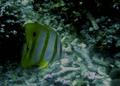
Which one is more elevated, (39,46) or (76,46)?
(39,46)

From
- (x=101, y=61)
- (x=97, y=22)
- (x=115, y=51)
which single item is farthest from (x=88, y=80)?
(x=97, y=22)

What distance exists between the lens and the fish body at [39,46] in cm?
140

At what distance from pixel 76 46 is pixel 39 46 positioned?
374 cm

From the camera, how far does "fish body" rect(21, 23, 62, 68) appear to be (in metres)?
1.40

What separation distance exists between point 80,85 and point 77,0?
1733 mm

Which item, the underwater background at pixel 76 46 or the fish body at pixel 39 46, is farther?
the underwater background at pixel 76 46

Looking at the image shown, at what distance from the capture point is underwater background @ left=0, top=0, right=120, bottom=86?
468 centimetres

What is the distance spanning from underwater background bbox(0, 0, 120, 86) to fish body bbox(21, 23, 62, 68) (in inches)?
123

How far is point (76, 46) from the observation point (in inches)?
202

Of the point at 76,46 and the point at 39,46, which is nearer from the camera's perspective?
the point at 39,46

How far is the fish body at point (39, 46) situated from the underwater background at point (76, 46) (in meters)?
3.13

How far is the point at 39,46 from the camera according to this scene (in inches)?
55.4

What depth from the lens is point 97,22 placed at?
519 cm

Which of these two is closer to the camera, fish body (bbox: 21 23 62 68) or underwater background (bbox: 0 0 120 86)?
fish body (bbox: 21 23 62 68)
